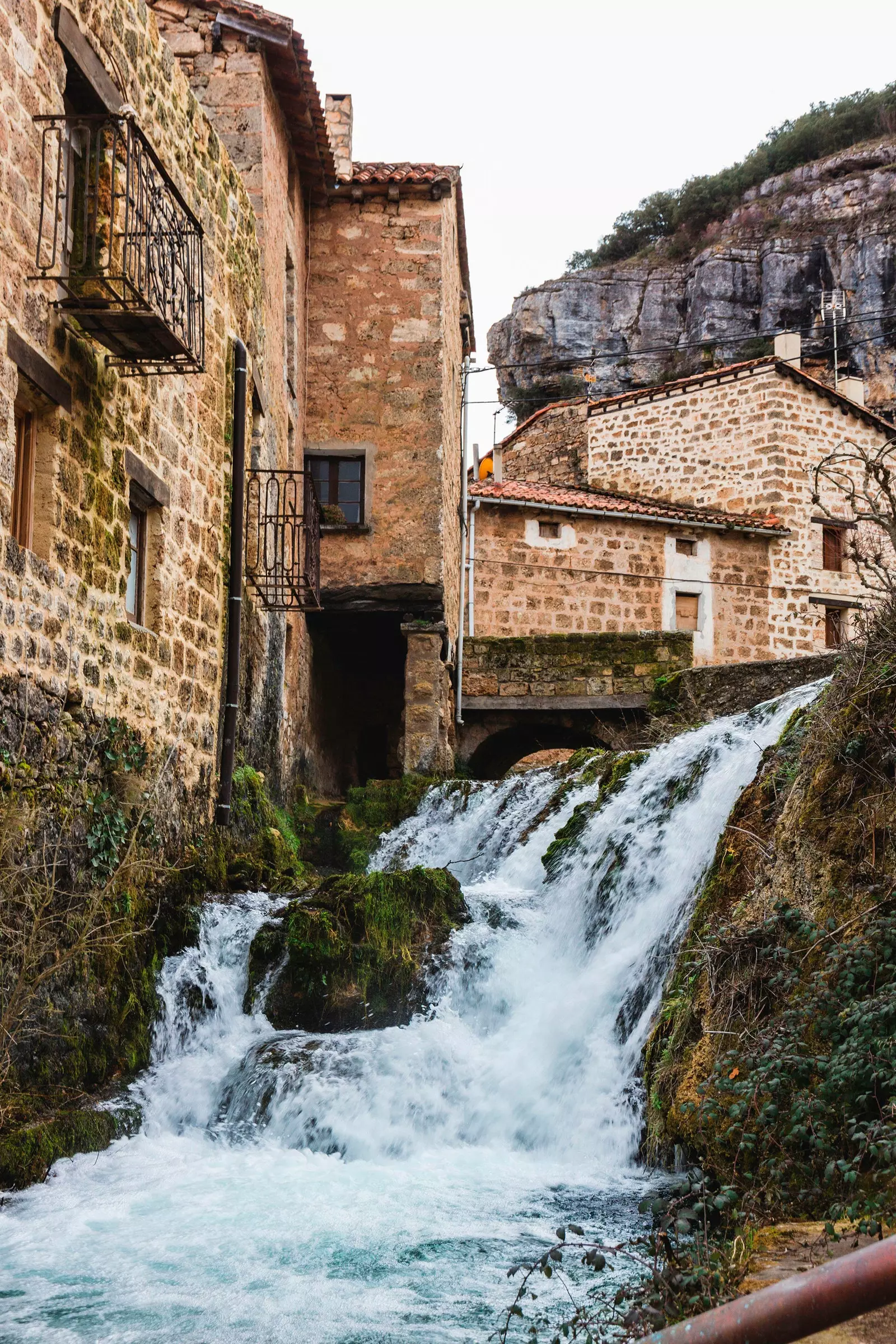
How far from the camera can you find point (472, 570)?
70.3 feet

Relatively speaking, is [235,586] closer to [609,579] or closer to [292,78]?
[292,78]

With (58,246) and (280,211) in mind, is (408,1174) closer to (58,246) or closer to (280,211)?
(58,246)

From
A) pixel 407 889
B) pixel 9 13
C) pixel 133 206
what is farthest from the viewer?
pixel 407 889

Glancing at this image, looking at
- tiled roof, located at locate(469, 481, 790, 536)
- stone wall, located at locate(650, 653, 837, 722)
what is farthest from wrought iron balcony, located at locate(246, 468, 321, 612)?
tiled roof, located at locate(469, 481, 790, 536)

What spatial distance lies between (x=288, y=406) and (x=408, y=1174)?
401 inches

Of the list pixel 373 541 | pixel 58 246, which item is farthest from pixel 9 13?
pixel 373 541

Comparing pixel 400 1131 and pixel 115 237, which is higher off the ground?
pixel 115 237

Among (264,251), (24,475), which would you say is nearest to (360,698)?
(264,251)

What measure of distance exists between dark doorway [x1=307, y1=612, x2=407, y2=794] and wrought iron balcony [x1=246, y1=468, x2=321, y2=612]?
3.83 m

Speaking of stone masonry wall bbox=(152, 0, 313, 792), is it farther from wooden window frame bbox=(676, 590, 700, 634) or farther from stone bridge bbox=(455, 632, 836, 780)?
wooden window frame bbox=(676, 590, 700, 634)

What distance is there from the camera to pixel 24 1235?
5516mm

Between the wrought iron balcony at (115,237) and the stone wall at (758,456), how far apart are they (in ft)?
57.8

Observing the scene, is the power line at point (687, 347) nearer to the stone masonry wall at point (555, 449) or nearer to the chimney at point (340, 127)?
the stone masonry wall at point (555, 449)

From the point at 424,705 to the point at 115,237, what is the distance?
935 cm
